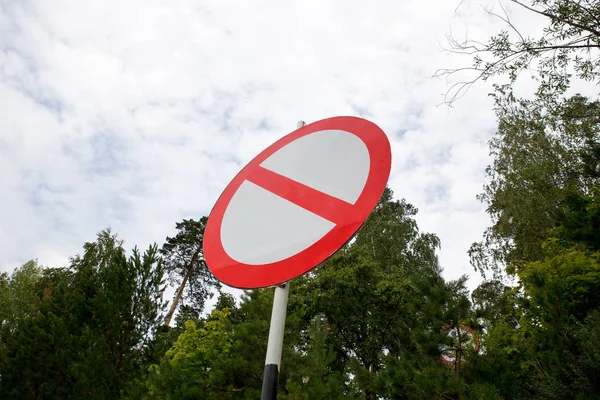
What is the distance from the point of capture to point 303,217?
5.31ft

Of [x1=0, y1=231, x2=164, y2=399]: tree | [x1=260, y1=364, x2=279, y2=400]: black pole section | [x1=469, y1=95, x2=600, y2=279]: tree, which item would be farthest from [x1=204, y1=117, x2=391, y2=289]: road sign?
[x1=469, y1=95, x2=600, y2=279]: tree

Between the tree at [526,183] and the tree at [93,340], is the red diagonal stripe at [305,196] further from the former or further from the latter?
the tree at [526,183]

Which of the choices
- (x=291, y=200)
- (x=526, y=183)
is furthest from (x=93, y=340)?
(x=526, y=183)

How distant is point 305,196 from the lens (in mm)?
1701

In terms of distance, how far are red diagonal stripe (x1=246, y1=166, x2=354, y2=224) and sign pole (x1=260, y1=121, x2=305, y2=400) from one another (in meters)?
0.32

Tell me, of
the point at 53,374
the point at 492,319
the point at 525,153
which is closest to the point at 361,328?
the point at 525,153

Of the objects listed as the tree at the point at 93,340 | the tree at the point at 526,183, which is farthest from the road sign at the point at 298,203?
the tree at the point at 526,183

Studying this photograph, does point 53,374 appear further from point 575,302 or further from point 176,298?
point 176,298

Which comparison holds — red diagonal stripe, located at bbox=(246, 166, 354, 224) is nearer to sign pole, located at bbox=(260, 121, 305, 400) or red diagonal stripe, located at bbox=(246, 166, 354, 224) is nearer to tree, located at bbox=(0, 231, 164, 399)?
sign pole, located at bbox=(260, 121, 305, 400)

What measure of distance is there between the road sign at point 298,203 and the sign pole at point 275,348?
0.21 ft

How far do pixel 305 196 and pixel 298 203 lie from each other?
0.04m

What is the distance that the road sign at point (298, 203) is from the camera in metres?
1.52

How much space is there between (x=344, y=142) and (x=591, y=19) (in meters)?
4.55

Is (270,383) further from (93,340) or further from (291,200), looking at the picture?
(93,340)
